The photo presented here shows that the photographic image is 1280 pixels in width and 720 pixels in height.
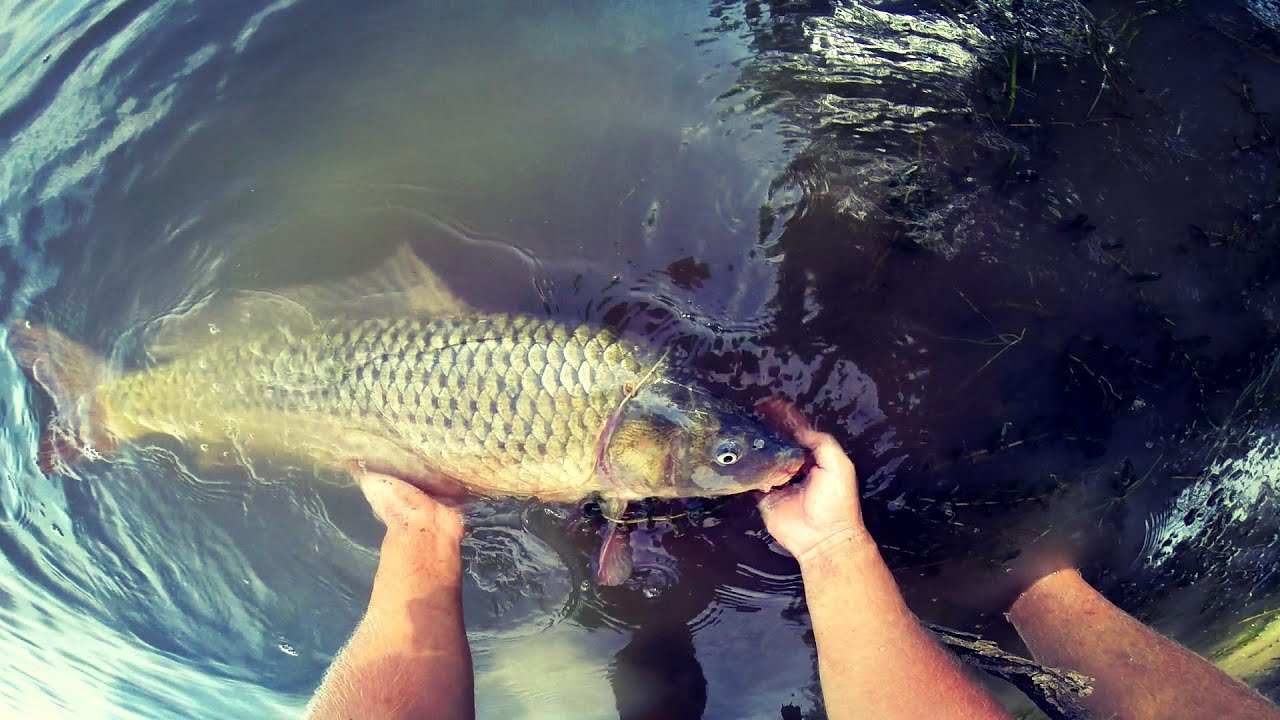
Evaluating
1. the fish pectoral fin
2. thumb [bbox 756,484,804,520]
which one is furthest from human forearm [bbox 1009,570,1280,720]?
the fish pectoral fin

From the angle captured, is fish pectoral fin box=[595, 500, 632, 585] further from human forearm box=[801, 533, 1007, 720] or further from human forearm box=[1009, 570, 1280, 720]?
human forearm box=[1009, 570, 1280, 720]

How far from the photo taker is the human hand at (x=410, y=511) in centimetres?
336

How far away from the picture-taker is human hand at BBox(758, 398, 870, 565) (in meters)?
2.99

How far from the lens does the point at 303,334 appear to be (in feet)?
11.6

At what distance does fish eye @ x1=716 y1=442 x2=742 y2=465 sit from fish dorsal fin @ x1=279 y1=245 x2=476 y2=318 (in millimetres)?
1378

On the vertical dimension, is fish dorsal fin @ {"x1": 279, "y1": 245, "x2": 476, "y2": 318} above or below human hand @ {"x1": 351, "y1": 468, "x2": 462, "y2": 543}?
above

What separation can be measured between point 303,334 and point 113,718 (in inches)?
140

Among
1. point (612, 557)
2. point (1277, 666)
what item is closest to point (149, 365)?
Result: point (612, 557)

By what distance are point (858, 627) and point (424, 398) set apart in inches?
81.0

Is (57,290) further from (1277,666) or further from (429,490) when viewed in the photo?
(1277,666)

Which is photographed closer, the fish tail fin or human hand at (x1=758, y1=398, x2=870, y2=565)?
human hand at (x1=758, y1=398, x2=870, y2=565)

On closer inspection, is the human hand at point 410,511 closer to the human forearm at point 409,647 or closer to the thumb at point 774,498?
the human forearm at point 409,647

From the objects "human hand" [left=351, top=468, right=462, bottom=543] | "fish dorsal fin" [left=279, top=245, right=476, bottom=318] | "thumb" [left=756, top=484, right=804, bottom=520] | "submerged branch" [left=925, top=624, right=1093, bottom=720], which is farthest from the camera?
"fish dorsal fin" [left=279, top=245, right=476, bottom=318]

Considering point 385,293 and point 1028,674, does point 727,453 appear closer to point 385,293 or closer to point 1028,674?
point 385,293
